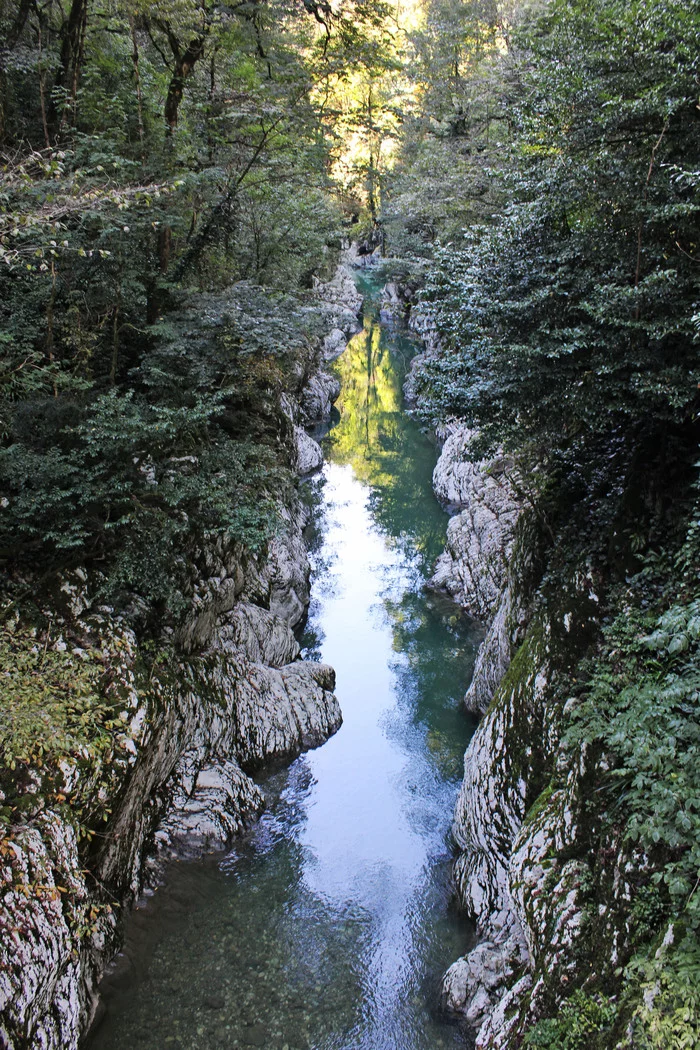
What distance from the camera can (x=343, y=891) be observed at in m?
7.64

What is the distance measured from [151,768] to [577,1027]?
4897 mm

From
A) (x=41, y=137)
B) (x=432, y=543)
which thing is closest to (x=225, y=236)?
(x=41, y=137)

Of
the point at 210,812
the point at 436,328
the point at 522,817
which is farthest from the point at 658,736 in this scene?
the point at 436,328

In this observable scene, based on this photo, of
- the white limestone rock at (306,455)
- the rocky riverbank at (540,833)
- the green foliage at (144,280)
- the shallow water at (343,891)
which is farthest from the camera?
the white limestone rock at (306,455)

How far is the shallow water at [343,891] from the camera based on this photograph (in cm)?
598

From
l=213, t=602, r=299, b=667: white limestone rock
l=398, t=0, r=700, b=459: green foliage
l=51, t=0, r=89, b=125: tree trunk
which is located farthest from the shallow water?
l=51, t=0, r=89, b=125: tree trunk

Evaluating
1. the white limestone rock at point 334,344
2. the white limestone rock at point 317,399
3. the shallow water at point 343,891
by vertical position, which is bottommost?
the shallow water at point 343,891

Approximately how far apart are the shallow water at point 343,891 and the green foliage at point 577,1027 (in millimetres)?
1815

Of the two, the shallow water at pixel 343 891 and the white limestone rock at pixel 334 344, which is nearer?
the shallow water at pixel 343 891

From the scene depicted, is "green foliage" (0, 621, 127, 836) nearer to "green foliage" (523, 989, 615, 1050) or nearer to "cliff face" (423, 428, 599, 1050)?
"cliff face" (423, 428, 599, 1050)

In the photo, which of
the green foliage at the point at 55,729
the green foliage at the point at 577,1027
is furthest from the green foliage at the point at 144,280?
the green foliage at the point at 577,1027

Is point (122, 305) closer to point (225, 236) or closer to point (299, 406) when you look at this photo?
point (225, 236)

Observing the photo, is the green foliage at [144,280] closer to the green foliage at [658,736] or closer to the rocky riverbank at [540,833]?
the rocky riverbank at [540,833]

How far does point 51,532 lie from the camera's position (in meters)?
6.66
